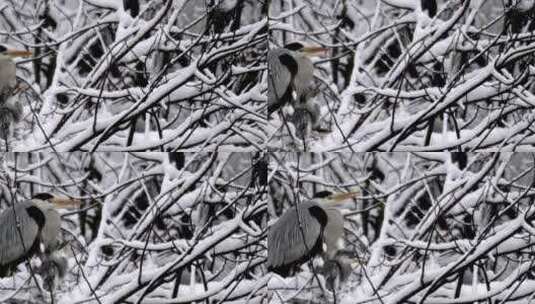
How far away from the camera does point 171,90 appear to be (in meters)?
1.76

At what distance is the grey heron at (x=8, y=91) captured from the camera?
174 cm

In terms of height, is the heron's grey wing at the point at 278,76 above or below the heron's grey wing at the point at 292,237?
above

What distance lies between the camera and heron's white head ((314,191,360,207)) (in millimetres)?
1820

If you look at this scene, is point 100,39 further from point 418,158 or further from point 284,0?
point 418,158

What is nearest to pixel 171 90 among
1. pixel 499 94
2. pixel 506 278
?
pixel 499 94

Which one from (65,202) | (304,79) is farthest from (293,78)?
(65,202)

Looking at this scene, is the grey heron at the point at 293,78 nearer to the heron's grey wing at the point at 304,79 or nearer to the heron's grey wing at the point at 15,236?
the heron's grey wing at the point at 304,79

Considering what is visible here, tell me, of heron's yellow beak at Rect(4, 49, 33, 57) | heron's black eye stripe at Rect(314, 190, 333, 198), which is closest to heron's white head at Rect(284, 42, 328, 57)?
heron's black eye stripe at Rect(314, 190, 333, 198)

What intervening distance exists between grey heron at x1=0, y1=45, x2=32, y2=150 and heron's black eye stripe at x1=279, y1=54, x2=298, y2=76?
62 cm

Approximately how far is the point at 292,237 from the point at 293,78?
40cm

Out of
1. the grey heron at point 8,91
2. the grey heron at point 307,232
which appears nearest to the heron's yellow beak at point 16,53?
the grey heron at point 8,91

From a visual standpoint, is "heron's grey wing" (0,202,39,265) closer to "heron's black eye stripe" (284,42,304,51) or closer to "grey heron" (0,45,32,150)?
"grey heron" (0,45,32,150)

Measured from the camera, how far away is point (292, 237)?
1814 millimetres

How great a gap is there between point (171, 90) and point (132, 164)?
0.68ft
